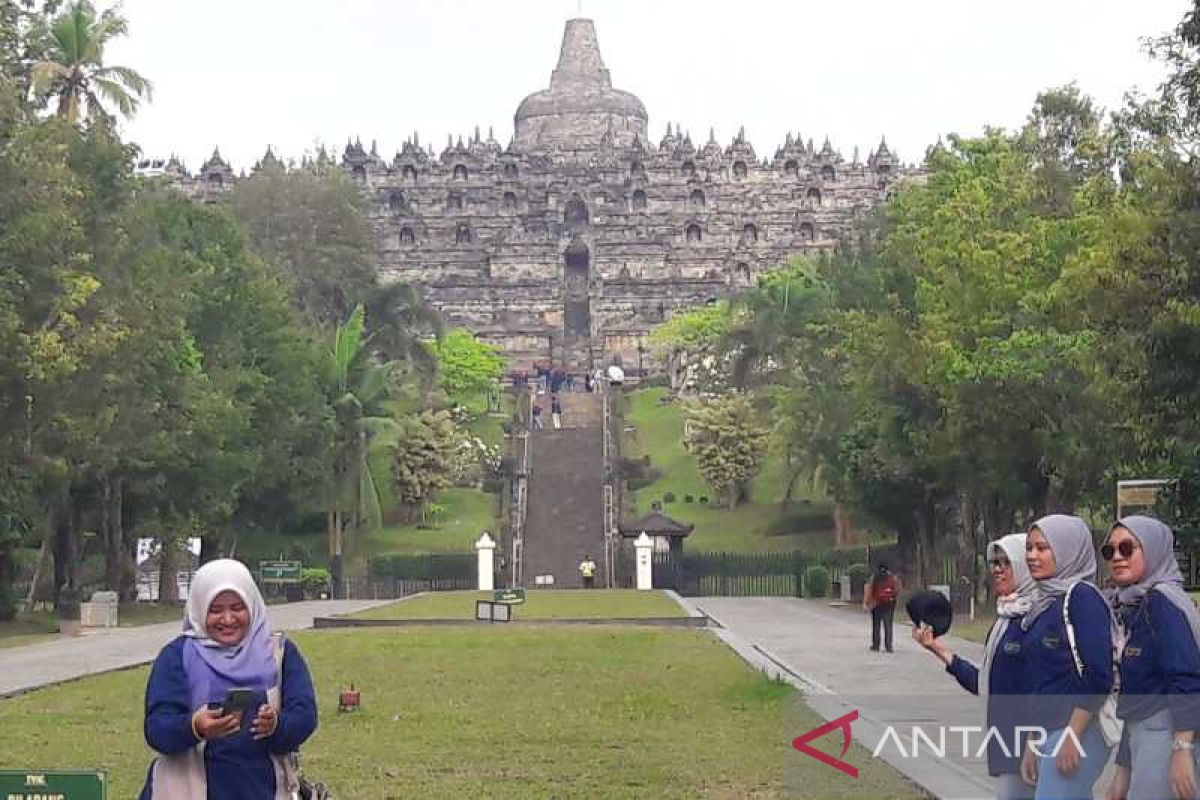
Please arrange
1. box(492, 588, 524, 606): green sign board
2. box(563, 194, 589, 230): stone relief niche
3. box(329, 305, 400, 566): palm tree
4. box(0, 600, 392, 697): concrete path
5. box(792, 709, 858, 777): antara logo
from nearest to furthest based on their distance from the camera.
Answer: box(792, 709, 858, 777): antara logo, box(0, 600, 392, 697): concrete path, box(492, 588, 524, 606): green sign board, box(329, 305, 400, 566): palm tree, box(563, 194, 589, 230): stone relief niche

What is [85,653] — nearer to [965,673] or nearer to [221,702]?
[965,673]

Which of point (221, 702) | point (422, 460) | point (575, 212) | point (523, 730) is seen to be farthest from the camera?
point (575, 212)

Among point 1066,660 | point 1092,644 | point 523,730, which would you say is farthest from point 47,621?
point 1092,644

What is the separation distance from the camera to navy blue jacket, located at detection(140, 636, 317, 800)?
6945mm

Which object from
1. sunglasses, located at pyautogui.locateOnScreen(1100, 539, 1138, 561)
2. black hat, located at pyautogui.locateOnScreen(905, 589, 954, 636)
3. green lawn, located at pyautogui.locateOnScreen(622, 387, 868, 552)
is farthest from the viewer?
green lawn, located at pyautogui.locateOnScreen(622, 387, 868, 552)

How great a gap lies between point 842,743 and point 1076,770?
249 inches

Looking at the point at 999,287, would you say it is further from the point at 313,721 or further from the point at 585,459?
the point at 585,459

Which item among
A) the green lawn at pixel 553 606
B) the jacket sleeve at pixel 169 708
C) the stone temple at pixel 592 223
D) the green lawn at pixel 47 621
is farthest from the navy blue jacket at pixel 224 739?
the stone temple at pixel 592 223

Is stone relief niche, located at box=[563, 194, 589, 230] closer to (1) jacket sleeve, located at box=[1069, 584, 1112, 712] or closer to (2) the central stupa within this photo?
(2) the central stupa

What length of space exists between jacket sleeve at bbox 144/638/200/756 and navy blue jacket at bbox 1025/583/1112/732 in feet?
11.3

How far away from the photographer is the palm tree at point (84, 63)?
4622cm

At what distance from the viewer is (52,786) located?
7465 mm

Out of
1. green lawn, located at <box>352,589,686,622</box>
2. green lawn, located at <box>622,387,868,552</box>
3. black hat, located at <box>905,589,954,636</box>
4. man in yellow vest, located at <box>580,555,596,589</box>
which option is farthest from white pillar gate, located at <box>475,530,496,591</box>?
black hat, located at <box>905,589,954,636</box>

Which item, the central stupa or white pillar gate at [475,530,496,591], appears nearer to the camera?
white pillar gate at [475,530,496,591]
